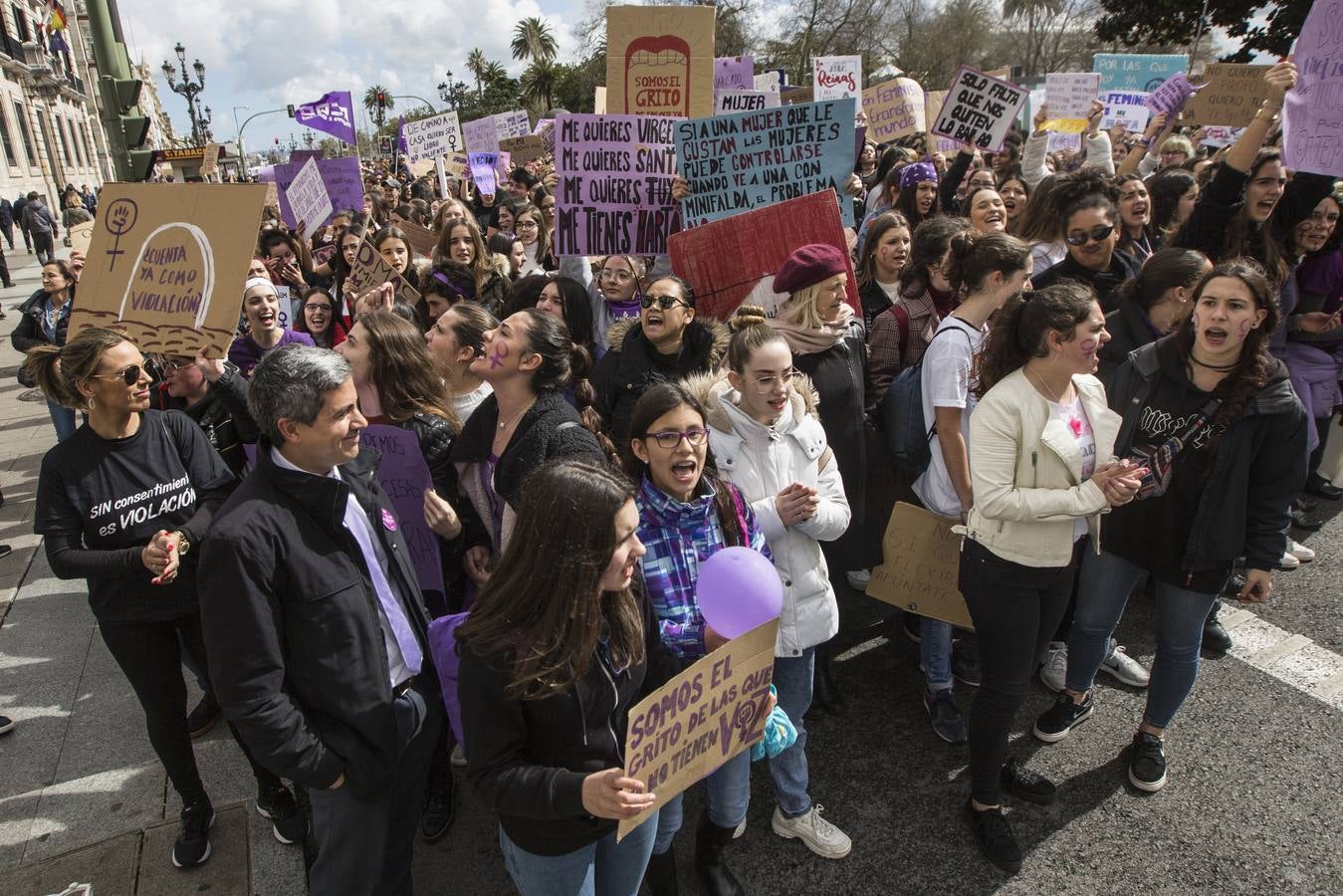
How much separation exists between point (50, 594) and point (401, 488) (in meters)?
3.38

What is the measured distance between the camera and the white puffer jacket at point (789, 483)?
8.71ft

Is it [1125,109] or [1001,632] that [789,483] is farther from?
[1125,109]

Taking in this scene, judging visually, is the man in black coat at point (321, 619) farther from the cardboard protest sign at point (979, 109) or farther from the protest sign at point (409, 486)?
the cardboard protest sign at point (979, 109)

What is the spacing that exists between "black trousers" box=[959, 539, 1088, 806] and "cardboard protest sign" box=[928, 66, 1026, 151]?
5186 millimetres

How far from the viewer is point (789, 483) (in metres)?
2.66

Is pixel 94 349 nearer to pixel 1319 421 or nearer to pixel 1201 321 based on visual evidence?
pixel 1201 321

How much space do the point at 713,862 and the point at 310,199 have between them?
6471 millimetres

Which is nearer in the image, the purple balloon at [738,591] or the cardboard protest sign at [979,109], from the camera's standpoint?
the purple balloon at [738,591]

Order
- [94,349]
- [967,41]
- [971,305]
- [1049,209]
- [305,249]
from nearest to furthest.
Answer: [94,349] < [971,305] < [1049,209] < [305,249] < [967,41]

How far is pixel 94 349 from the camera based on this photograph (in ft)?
8.75

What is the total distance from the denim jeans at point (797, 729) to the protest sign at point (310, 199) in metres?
5.97

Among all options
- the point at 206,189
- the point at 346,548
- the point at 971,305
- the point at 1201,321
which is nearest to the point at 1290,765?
the point at 1201,321

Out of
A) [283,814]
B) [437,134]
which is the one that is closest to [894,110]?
[437,134]

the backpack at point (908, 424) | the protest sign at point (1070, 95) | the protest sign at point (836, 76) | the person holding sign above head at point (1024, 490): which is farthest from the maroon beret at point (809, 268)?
the protest sign at point (1070, 95)
